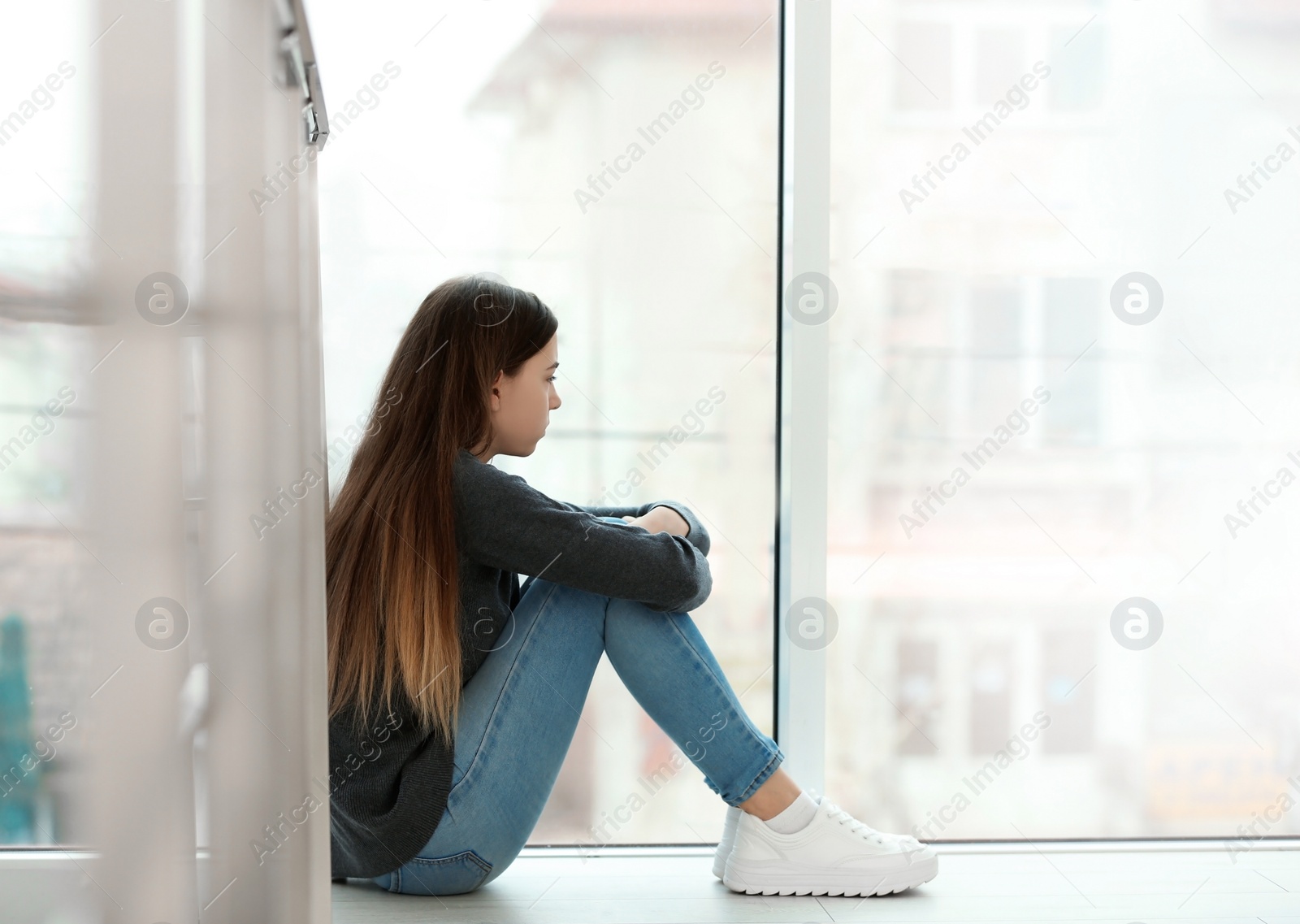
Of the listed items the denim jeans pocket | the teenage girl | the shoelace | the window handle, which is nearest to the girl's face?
the teenage girl

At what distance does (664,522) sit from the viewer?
3.98 feet

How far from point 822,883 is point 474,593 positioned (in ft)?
1.75

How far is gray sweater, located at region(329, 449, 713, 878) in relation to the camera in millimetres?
1071

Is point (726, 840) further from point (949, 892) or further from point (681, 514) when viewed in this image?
point (681, 514)

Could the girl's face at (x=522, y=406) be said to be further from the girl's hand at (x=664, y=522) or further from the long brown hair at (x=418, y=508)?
the girl's hand at (x=664, y=522)

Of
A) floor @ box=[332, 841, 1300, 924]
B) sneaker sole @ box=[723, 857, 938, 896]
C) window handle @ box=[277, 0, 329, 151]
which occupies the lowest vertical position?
floor @ box=[332, 841, 1300, 924]

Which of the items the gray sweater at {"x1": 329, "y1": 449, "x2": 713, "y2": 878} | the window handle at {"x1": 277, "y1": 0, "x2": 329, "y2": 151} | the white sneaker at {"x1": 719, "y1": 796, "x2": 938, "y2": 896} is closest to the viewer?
the window handle at {"x1": 277, "y1": 0, "x2": 329, "y2": 151}

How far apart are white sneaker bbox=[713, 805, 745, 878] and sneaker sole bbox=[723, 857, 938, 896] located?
0.11 feet

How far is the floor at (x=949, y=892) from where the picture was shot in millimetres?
1146

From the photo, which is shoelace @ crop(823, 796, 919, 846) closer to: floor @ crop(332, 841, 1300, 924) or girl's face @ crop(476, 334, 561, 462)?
floor @ crop(332, 841, 1300, 924)

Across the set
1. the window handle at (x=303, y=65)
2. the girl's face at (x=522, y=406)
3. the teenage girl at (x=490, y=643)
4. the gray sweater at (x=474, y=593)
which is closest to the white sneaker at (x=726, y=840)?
the teenage girl at (x=490, y=643)

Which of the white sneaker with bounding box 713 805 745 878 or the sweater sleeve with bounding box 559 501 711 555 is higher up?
the sweater sleeve with bounding box 559 501 711 555

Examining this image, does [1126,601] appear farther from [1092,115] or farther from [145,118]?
[145,118]

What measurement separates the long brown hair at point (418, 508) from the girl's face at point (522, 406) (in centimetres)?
1
